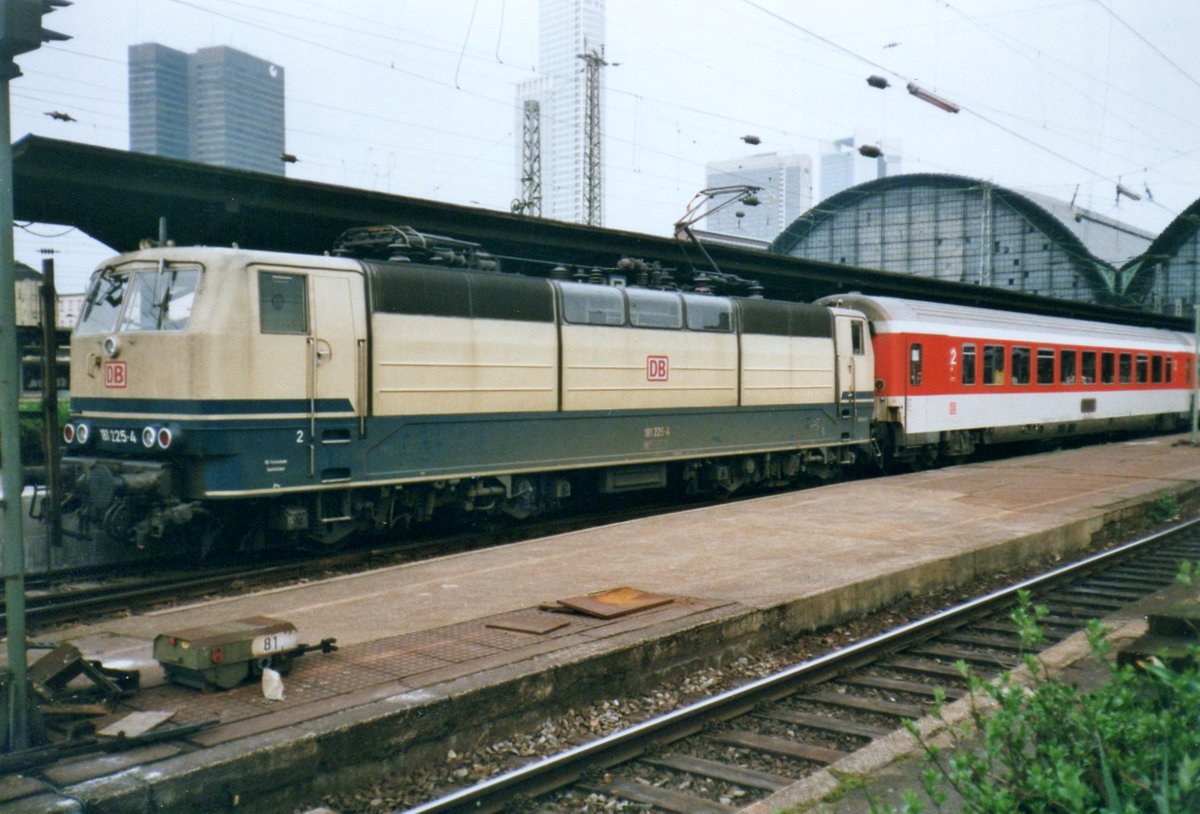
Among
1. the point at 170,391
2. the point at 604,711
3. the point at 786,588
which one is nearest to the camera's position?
the point at 604,711

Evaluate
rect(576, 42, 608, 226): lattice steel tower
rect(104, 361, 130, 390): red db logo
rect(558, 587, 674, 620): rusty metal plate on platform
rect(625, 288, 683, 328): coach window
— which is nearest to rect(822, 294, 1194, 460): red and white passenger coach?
rect(625, 288, 683, 328): coach window

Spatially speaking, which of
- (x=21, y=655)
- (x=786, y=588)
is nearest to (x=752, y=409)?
(x=786, y=588)

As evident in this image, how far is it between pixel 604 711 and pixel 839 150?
24415 mm

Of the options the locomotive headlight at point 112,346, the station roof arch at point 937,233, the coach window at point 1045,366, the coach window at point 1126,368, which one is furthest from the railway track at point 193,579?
the station roof arch at point 937,233

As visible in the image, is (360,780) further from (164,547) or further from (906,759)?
(164,547)

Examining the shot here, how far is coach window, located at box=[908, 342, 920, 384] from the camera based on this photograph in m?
19.8

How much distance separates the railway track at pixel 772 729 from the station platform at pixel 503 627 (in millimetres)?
584

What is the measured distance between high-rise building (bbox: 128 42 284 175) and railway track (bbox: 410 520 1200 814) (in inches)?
2628

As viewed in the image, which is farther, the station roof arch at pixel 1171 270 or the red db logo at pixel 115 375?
the station roof arch at pixel 1171 270

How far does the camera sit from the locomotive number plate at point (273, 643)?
5730 millimetres

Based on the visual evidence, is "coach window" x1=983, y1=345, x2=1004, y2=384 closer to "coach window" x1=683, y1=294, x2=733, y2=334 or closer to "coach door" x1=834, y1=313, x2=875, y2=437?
"coach door" x1=834, y1=313, x2=875, y2=437

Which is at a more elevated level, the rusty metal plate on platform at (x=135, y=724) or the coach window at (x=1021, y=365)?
the coach window at (x=1021, y=365)

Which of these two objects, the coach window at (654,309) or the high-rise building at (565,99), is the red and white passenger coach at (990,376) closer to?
the coach window at (654,309)

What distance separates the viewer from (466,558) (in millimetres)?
10047
